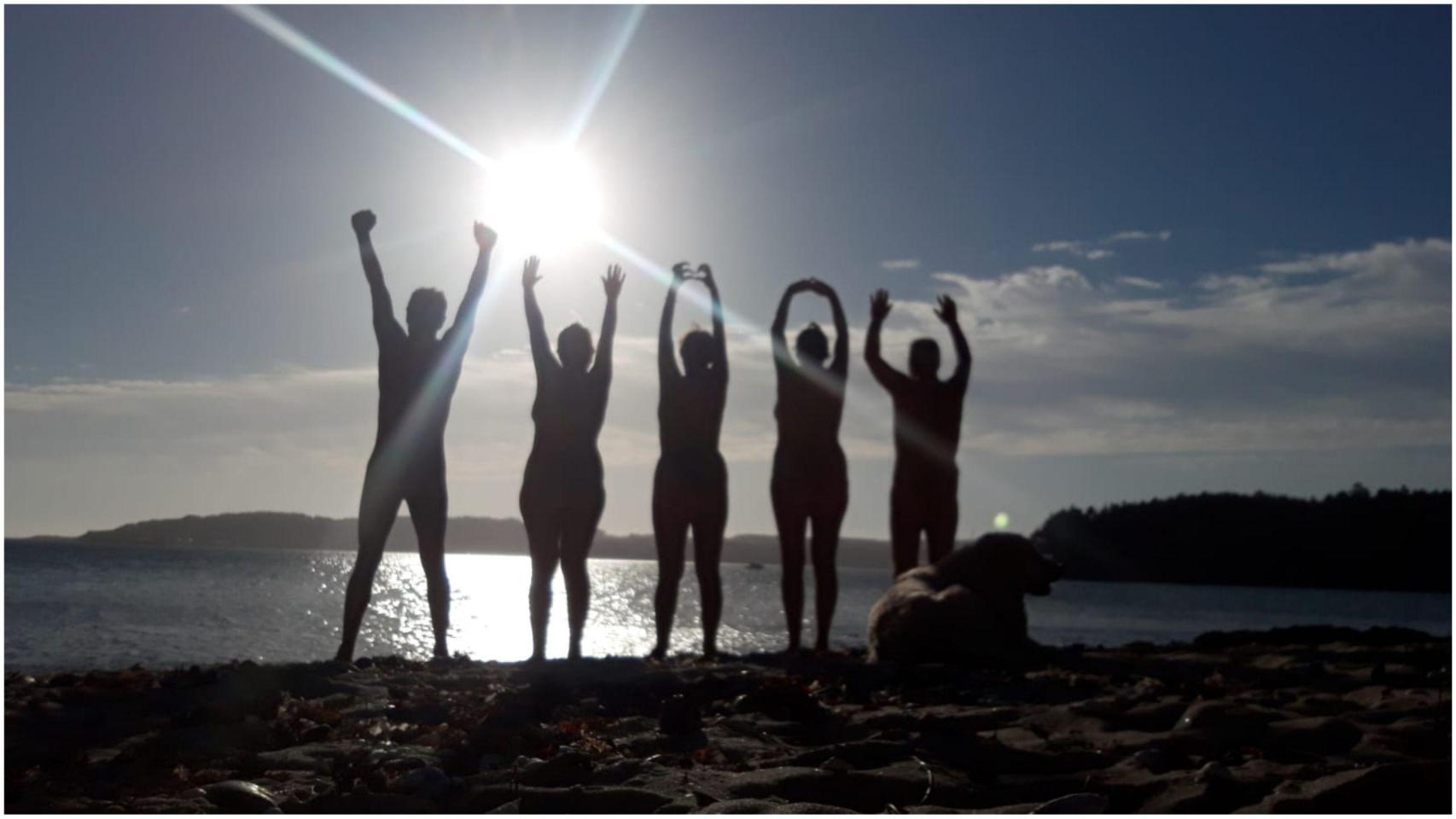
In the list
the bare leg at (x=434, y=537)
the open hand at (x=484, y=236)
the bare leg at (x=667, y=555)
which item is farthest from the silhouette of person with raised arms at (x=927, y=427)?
the bare leg at (x=434, y=537)

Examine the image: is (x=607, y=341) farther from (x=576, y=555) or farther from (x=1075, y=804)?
(x=1075, y=804)

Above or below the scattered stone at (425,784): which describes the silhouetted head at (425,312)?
above

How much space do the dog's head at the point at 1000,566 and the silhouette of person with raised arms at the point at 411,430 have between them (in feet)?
17.6

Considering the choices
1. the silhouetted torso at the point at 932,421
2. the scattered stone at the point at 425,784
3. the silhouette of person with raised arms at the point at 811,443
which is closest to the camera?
the scattered stone at the point at 425,784

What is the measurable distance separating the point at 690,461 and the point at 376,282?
10.7 feet

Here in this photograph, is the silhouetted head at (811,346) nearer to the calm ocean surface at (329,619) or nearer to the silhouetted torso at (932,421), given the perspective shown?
the silhouetted torso at (932,421)

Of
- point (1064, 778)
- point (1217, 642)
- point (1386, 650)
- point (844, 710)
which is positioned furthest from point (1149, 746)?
point (1217, 642)

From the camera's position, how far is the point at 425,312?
9797 millimetres

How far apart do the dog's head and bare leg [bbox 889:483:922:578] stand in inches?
15.7

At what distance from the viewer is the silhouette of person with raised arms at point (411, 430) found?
948cm

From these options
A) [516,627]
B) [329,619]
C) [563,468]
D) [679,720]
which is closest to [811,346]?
[563,468]

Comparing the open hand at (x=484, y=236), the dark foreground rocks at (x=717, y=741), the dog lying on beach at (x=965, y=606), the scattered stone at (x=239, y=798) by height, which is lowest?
the scattered stone at (x=239, y=798)

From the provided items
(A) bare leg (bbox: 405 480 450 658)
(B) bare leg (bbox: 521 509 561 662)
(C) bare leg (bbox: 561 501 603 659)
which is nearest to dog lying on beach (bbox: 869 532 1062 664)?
(C) bare leg (bbox: 561 501 603 659)

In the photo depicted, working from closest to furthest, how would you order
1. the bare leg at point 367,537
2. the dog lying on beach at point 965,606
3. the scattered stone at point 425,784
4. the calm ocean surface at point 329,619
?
the scattered stone at point 425,784
the bare leg at point 367,537
the dog lying on beach at point 965,606
the calm ocean surface at point 329,619
